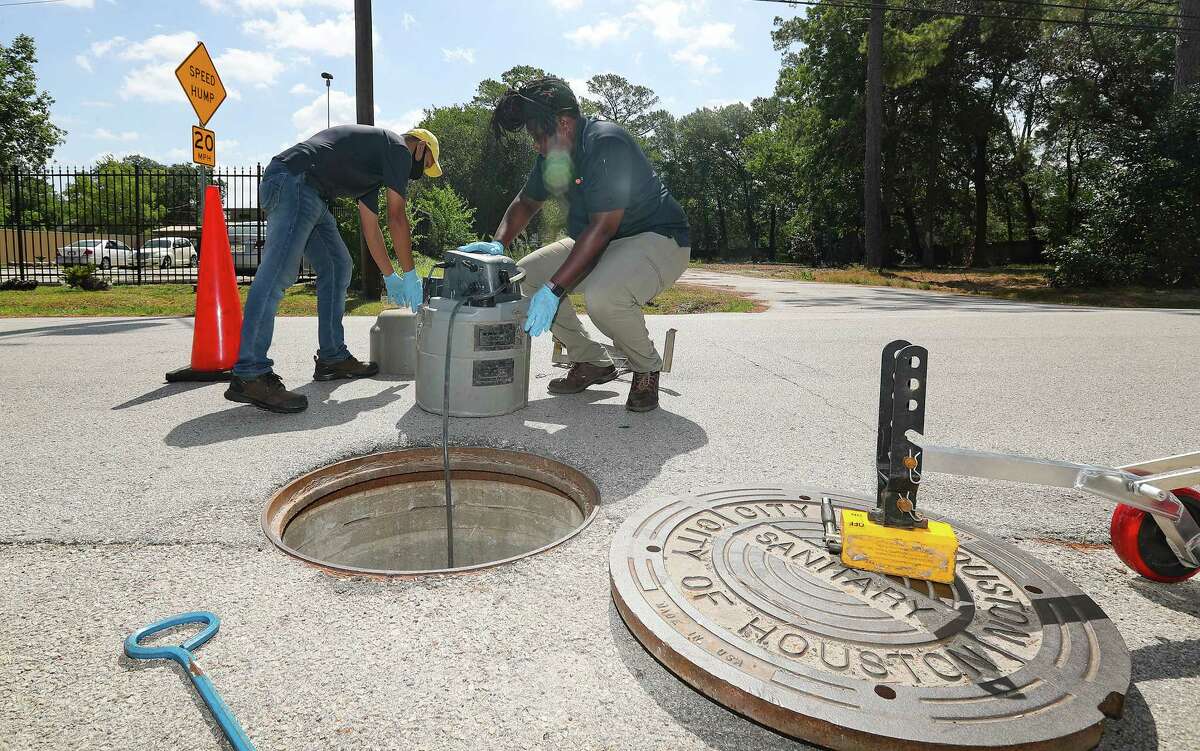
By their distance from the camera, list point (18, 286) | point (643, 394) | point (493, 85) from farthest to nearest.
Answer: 1. point (493, 85)
2. point (18, 286)
3. point (643, 394)

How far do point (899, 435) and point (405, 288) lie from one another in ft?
10.5

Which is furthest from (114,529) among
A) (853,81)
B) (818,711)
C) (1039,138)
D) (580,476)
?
(1039,138)

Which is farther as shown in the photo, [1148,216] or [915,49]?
[915,49]

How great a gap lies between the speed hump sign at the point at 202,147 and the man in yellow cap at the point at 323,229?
258 centimetres

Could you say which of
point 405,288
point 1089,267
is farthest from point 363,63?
point 1089,267

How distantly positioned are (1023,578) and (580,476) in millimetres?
1542

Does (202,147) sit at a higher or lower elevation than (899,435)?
higher

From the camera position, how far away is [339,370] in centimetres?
469

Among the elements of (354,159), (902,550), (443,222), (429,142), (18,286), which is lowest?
(902,550)

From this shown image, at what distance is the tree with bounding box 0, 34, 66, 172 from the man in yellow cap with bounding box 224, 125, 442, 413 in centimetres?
2653

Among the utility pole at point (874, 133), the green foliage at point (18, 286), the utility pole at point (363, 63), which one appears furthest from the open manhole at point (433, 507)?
the utility pole at point (874, 133)

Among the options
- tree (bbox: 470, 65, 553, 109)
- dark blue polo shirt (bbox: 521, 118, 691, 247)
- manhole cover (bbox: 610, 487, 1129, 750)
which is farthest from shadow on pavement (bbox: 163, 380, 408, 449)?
tree (bbox: 470, 65, 553, 109)

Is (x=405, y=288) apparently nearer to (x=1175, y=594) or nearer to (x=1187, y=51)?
(x=1175, y=594)

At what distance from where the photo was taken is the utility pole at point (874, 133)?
21.7m
